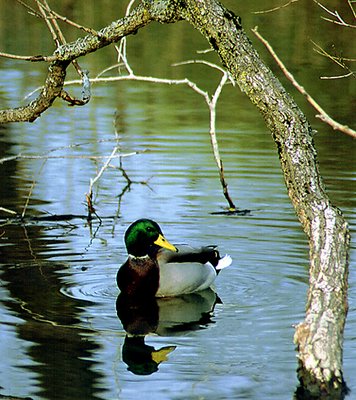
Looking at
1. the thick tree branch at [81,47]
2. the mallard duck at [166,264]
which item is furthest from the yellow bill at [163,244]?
the thick tree branch at [81,47]

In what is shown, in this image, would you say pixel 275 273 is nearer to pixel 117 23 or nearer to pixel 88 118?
pixel 117 23

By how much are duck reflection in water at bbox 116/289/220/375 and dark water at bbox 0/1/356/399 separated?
2 cm

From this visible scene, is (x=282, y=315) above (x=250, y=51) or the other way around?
the other way around

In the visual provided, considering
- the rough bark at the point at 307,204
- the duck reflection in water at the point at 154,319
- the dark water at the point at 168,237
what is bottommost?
the duck reflection in water at the point at 154,319

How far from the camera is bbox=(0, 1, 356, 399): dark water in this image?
637 cm

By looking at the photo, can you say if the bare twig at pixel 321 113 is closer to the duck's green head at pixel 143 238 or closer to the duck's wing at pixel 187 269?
the duck's wing at pixel 187 269

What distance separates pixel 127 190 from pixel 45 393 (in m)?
6.10

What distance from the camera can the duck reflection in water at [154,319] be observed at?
6.74 meters

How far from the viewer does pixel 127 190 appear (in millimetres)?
11961

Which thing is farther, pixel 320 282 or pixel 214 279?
pixel 214 279

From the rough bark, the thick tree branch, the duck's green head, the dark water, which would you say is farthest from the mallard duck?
the rough bark

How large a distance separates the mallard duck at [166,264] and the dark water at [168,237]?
144mm

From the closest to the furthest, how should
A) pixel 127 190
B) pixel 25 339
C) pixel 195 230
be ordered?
pixel 25 339 → pixel 195 230 → pixel 127 190

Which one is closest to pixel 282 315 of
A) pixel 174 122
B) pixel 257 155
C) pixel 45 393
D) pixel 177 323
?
pixel 177 323
